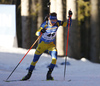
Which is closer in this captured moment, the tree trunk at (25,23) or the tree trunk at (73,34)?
the tree trunk at (73,34)

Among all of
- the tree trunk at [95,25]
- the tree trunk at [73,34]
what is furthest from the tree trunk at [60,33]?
the tree trunk at [95,25]

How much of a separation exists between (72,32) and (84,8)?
3.59 m

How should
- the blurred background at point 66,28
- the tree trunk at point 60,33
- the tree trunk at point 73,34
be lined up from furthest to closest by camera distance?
the tree trunk at point 60,33, the blurred background at point 66,28, the tree trunk at point 73,34

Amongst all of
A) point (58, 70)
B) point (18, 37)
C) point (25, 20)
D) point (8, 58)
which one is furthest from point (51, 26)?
point (18, 37)

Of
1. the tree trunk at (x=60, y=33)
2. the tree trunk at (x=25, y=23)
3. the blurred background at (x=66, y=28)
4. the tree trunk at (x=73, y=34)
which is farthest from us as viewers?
the tree trunk at (x=25, y=23)

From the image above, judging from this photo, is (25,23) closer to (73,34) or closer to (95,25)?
(73,34)

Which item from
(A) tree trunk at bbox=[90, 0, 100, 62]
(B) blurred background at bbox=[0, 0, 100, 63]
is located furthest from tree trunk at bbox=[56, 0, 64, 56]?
(A) tree trunk at bbox=[90, 0, 100, 62]

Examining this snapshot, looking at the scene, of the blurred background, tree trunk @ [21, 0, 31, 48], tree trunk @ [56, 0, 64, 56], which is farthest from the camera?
tree trunk @ [21, 0, 31, 48]

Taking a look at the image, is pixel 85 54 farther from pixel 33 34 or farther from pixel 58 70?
pixel 58 70

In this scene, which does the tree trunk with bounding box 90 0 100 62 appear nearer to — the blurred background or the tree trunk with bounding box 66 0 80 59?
the blurred background

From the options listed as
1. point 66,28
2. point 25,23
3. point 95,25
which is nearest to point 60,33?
point 66,28

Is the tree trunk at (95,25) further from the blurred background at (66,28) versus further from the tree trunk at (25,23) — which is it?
the tree trunk at (25,23)

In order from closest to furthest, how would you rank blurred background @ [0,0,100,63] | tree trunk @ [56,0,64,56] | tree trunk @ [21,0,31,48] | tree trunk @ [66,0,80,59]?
tree trunk @ [66,0,80,59]
blurred background @ [0,0,100,63]
tree trunk @ [56,0,64,56]
tree trunk @ [21,0,31,48]

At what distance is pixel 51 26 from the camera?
6277mm
